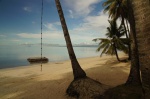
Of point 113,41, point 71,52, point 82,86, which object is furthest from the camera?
point 113,41

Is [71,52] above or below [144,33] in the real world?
below

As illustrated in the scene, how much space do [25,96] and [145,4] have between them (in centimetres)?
676

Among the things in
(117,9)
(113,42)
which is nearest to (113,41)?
(113,42)

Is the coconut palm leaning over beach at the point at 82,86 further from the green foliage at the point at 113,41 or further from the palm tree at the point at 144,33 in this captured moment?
the green foliage at the point at 113,41

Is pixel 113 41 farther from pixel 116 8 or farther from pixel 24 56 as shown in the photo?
pixel 24 56

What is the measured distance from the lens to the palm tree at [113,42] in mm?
16656

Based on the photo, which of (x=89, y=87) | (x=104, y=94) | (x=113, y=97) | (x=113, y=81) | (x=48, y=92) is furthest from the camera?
(x=113, y=81)

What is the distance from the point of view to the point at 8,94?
805 centimetres

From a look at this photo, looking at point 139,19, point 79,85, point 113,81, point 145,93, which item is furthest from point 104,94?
point 139,19

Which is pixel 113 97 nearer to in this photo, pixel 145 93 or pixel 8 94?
pixel 145 93

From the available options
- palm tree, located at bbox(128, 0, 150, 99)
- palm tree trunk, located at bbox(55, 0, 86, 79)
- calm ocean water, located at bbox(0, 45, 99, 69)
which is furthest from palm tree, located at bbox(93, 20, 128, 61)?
calm ocean water, located at bbox(0, 45, 99, 69)

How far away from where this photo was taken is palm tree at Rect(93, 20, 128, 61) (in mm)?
16656

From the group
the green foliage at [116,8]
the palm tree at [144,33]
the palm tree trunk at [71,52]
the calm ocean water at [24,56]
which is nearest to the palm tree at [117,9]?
the green foliage at [116,8]

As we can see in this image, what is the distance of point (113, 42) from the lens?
56.2 feet
